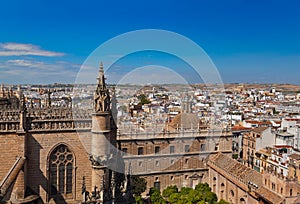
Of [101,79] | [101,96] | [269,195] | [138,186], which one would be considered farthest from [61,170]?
[138,186]

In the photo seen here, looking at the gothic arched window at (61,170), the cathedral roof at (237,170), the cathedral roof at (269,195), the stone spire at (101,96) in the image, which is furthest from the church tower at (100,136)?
the cathedral roof at (237,170)

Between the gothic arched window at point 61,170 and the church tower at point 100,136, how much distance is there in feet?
3.72

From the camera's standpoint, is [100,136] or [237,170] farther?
[237,170]

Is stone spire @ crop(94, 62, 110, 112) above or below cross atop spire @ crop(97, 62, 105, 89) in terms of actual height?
below

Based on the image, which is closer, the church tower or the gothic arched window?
the church tower

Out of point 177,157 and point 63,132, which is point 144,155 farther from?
point 63,132

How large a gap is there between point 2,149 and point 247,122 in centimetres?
3632

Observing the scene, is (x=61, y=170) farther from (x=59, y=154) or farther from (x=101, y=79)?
(x=101, y=79)

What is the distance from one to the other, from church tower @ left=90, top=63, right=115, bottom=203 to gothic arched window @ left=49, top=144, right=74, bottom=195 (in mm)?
1134

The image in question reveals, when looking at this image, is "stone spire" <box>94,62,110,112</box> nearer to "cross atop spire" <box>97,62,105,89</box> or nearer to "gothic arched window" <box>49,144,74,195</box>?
"cross atop spire" <box>97,62,105,89</box>

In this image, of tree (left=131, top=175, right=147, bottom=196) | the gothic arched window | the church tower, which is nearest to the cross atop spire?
the church tower

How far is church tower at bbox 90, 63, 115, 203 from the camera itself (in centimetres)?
1248

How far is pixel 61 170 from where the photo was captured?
13.1m

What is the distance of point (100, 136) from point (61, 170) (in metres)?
2.18
